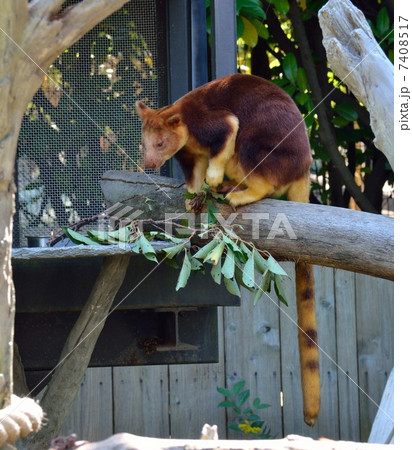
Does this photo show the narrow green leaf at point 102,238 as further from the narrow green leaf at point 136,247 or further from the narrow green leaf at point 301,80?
the narrow green leaf at point 301,80

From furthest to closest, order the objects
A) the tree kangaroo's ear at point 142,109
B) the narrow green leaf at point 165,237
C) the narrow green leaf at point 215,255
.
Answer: the tree kangaroo's ear at point 142,109
the narrow green leaf at point 165,237
the narrow green leaf at point 215,255

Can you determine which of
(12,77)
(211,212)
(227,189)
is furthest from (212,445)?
(227,189)

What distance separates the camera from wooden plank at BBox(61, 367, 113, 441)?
4.89m

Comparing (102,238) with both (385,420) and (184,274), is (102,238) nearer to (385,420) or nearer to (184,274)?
(184,274)

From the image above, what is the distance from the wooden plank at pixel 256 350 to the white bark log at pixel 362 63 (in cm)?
209

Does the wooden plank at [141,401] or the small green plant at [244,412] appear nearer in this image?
the small green plant at [244,412]

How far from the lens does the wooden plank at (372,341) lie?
197 inches

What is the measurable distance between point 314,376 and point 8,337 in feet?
4.46

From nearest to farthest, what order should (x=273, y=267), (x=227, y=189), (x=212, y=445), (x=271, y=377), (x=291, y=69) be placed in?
1. (x=212, y=445)
2. (x=273, y=267)
3. (x=227, y=189)
4. (x=291, y=69)
5. (x=271, y=377)

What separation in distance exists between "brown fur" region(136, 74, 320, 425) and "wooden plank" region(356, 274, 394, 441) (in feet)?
5.23

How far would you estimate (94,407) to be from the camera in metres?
4.92

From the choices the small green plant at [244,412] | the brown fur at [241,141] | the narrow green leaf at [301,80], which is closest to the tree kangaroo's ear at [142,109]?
the brown fur at [241,141]

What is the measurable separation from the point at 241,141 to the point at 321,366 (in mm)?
2026
